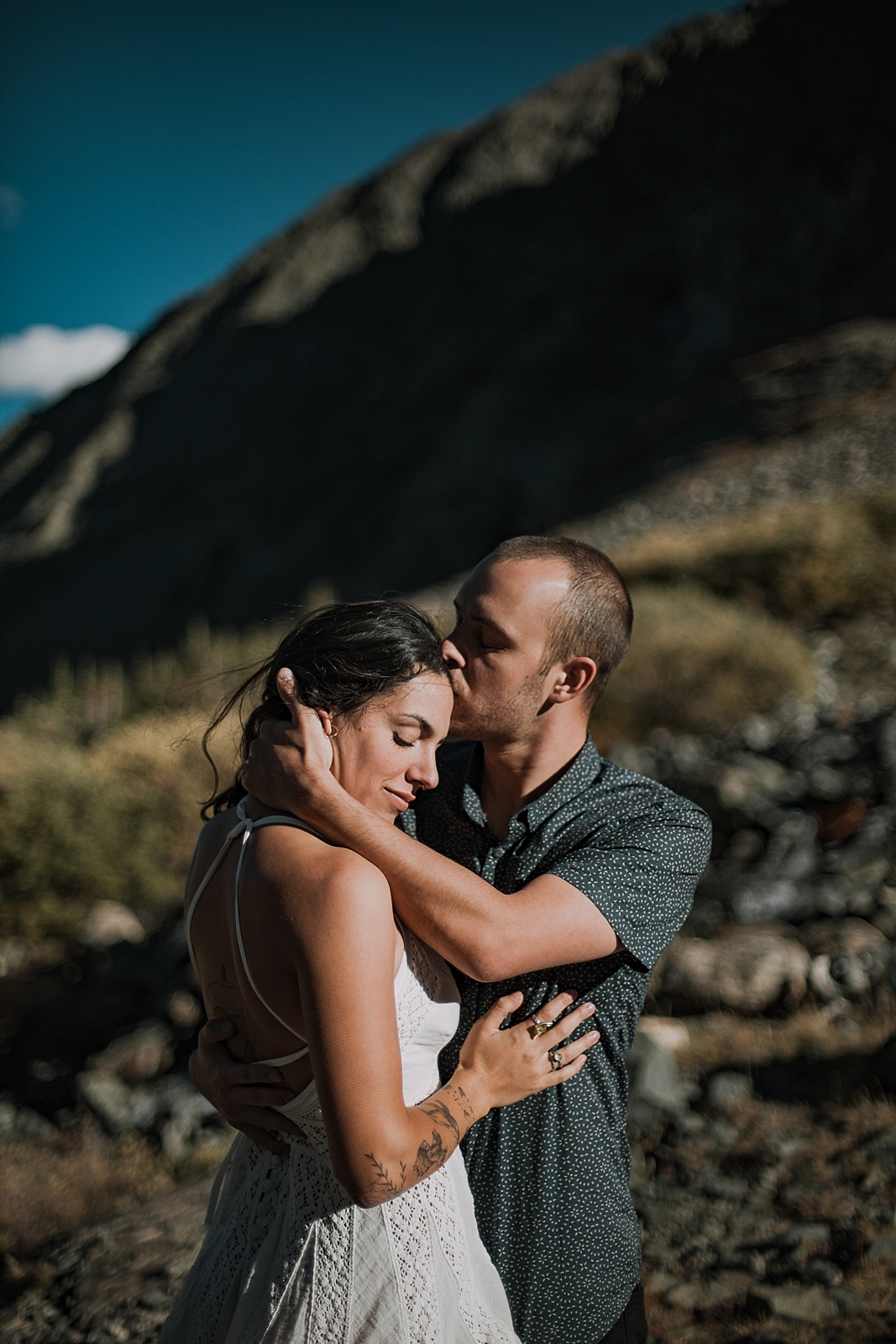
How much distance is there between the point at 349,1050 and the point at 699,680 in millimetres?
8137

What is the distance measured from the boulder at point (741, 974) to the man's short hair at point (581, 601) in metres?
3.04

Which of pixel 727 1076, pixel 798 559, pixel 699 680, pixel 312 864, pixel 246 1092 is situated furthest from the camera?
pixel 798 559

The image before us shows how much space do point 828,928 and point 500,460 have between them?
35649 mm

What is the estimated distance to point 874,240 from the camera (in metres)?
36.0

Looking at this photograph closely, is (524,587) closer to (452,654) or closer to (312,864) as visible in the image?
(452,654)

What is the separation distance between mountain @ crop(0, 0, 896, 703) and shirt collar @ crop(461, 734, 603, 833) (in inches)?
868

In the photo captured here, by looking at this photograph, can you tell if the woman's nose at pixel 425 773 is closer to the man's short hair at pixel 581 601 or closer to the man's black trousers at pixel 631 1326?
the man's short hair at pixel 581 601

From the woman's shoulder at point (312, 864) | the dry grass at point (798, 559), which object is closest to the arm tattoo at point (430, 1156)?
the woman's shoulder at point (312, 864)

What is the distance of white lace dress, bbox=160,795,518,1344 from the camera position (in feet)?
4.83

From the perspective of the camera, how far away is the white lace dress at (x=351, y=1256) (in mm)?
1471

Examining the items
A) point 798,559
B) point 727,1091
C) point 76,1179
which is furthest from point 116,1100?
point 798,559

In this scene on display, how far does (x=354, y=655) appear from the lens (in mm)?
1671

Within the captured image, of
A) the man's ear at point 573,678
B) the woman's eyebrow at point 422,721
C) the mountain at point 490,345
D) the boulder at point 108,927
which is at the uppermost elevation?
the mountain at point 490,345

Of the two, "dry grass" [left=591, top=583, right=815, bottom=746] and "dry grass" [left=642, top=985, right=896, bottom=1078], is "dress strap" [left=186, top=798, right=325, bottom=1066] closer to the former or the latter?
"dry grass" [left=642, top=985, right=896, bottom=1078]
